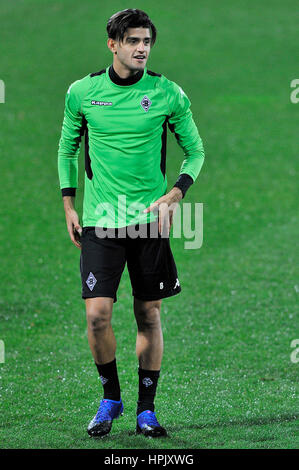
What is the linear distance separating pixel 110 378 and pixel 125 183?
135 centimetres

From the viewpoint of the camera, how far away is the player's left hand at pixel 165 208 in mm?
6354

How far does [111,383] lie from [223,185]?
12447mm

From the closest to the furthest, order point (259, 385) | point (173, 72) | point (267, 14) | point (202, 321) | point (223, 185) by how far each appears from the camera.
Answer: point (259, 385)
point (202, 321)
point (223, 185)
point (173, 72)
point (267, 14)

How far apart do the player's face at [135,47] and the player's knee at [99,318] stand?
1605mm

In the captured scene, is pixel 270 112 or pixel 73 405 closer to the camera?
pixel 73 405

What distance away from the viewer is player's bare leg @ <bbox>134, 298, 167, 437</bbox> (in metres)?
6.55

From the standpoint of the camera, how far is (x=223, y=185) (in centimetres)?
1880

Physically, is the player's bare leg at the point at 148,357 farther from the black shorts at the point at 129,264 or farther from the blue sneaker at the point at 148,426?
the black shorts at the point at 129,264

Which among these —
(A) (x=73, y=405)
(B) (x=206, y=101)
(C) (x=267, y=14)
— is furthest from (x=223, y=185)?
(C) (x=267, y=14)

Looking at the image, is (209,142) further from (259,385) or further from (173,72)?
(259,385)

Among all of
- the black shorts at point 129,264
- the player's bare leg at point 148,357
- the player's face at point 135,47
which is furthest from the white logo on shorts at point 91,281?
the player's face at point 135,47

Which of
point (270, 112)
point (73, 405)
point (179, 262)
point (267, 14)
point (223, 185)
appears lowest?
point (73, 405)

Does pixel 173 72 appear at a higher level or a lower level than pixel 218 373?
higher

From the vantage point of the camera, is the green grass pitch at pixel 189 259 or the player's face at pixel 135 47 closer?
the player's face at pixel 135 47
